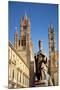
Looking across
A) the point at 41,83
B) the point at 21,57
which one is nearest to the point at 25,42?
the point at 21,57

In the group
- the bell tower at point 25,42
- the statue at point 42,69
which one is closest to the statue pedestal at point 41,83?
the statue at point 42,69

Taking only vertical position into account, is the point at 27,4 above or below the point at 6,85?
above

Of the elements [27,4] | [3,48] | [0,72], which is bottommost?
[0,72]

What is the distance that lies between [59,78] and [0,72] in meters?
0.64

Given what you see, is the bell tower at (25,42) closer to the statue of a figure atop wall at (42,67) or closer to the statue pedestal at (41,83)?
the statue of a figure atop wall at (42,67)

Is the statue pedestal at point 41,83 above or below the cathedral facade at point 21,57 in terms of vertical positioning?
below

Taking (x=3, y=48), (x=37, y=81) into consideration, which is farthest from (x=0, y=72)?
(x=37, y=81)

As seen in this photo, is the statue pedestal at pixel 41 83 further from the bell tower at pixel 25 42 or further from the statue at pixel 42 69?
the bell tower at pixel 25 42

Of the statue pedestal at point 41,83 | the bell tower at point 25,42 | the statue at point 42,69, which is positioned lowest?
the statue pedestal at point 41,83

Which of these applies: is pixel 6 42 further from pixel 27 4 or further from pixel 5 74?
pixel 27 4

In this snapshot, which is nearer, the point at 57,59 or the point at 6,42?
the point at 6,42

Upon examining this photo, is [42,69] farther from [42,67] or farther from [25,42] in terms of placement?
[25,42]

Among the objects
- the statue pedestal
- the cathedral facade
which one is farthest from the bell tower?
the statue pedestal

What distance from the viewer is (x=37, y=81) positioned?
224 centimetres
